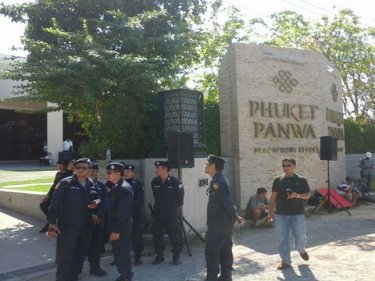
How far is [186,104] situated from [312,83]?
5.90 metres

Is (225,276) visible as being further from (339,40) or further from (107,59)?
(339,40)

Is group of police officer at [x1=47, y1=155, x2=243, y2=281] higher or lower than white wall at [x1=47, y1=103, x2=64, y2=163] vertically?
lower

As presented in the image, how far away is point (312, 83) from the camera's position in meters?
15.1

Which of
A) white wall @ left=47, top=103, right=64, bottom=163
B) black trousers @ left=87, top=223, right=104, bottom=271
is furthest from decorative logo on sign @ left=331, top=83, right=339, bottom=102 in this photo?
white wall @ left=47, top=103, right=64, bottom=163

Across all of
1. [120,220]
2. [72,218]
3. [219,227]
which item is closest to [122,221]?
[120,220]

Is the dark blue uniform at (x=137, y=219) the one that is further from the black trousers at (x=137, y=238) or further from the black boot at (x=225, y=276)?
the black boot at (x=225, y=276)

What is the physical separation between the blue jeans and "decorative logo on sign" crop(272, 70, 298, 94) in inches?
286

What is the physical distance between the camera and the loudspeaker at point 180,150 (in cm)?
890

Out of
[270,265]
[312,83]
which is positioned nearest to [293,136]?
[312,83]

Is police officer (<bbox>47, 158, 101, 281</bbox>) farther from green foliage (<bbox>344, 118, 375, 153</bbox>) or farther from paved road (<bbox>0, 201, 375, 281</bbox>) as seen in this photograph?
green foliage (<bbox>344, 118, 375, 153</bbox>)

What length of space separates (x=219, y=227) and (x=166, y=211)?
183cm

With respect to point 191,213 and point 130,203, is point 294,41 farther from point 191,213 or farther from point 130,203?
point 130,203

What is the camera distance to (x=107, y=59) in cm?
994

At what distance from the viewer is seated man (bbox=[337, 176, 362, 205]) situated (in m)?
15.1
